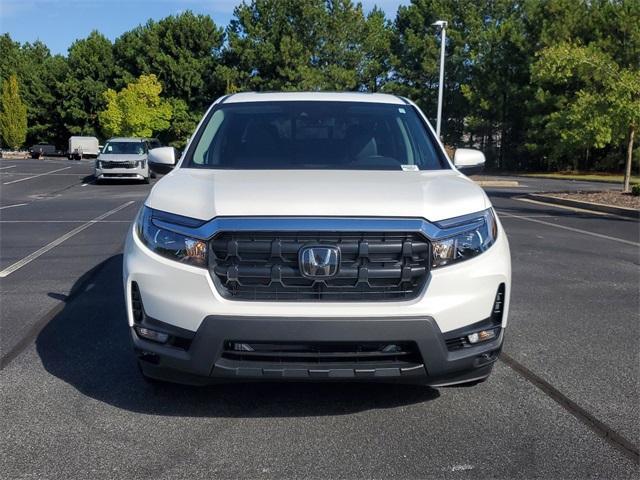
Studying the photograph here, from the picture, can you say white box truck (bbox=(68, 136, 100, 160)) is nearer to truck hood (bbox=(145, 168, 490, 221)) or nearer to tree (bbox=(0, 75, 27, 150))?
tree (bbox=(0, 75, 27, 150))

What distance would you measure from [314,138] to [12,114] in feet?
256

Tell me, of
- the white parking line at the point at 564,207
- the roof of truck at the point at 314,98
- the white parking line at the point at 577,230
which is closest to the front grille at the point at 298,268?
the roof of truck at the point at 314,98

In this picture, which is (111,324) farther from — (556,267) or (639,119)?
(639,119)

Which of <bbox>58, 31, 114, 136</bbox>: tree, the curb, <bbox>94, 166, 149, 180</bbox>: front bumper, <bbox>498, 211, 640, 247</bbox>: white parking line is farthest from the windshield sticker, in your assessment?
<bbox>58, 31, 114, 136</bbox>: tree

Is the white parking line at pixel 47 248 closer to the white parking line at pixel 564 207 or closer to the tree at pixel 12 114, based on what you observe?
the white parking line at pixel 564 207

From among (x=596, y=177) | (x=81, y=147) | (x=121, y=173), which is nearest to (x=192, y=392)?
(x=121, y=173)

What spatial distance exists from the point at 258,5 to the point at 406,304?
215ft

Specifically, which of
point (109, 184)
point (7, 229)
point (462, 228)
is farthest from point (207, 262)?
point (109, 184)

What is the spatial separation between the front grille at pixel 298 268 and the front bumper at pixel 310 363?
0.16 m

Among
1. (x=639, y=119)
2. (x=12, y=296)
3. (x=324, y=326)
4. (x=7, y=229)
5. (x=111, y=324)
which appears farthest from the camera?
(x=639, y=119)

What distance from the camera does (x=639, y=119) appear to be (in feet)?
63.2

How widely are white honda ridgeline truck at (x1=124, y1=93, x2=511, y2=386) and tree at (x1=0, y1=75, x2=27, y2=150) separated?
78.4 metres

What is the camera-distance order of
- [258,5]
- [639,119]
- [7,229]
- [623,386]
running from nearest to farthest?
[623,386] → [7,229] → [639,119] → [258,5]

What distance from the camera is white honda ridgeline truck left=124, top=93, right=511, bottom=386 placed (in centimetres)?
354
